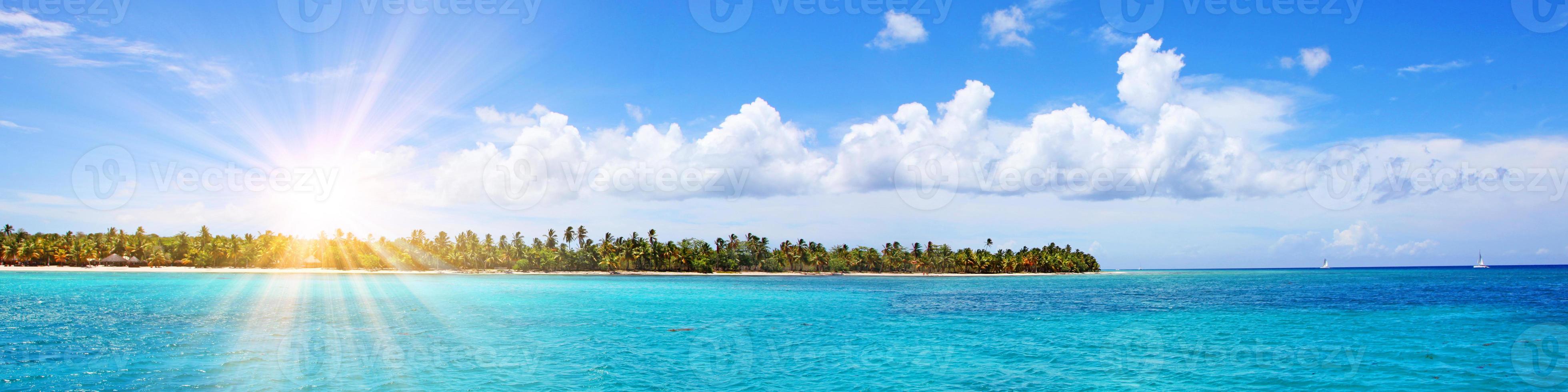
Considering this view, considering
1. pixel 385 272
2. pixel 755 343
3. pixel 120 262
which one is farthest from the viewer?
pixel 385 272

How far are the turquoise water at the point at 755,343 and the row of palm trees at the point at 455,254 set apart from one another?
96.9 meters

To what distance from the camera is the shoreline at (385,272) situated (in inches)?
4921

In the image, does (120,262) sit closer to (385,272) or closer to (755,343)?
(385,272)

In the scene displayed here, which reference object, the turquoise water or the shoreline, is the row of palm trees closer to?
the shoreline

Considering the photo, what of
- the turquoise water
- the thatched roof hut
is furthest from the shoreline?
the turquoise water

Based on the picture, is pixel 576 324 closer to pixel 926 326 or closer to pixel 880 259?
pixel 926 326

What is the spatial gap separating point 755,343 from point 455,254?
157722mm

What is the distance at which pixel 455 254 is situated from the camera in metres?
167

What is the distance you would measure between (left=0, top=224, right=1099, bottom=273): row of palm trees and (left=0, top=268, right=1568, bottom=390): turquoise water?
9694 cm

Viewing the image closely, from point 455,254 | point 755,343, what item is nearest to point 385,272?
point 455,254

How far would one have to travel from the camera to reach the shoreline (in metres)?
125

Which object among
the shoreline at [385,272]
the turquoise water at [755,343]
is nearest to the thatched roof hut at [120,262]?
the shoreline at [385,272]

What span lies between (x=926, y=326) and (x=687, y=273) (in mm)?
132581

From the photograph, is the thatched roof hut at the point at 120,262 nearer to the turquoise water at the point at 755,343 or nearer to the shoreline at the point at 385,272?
the shoreline at the point at 385,272
